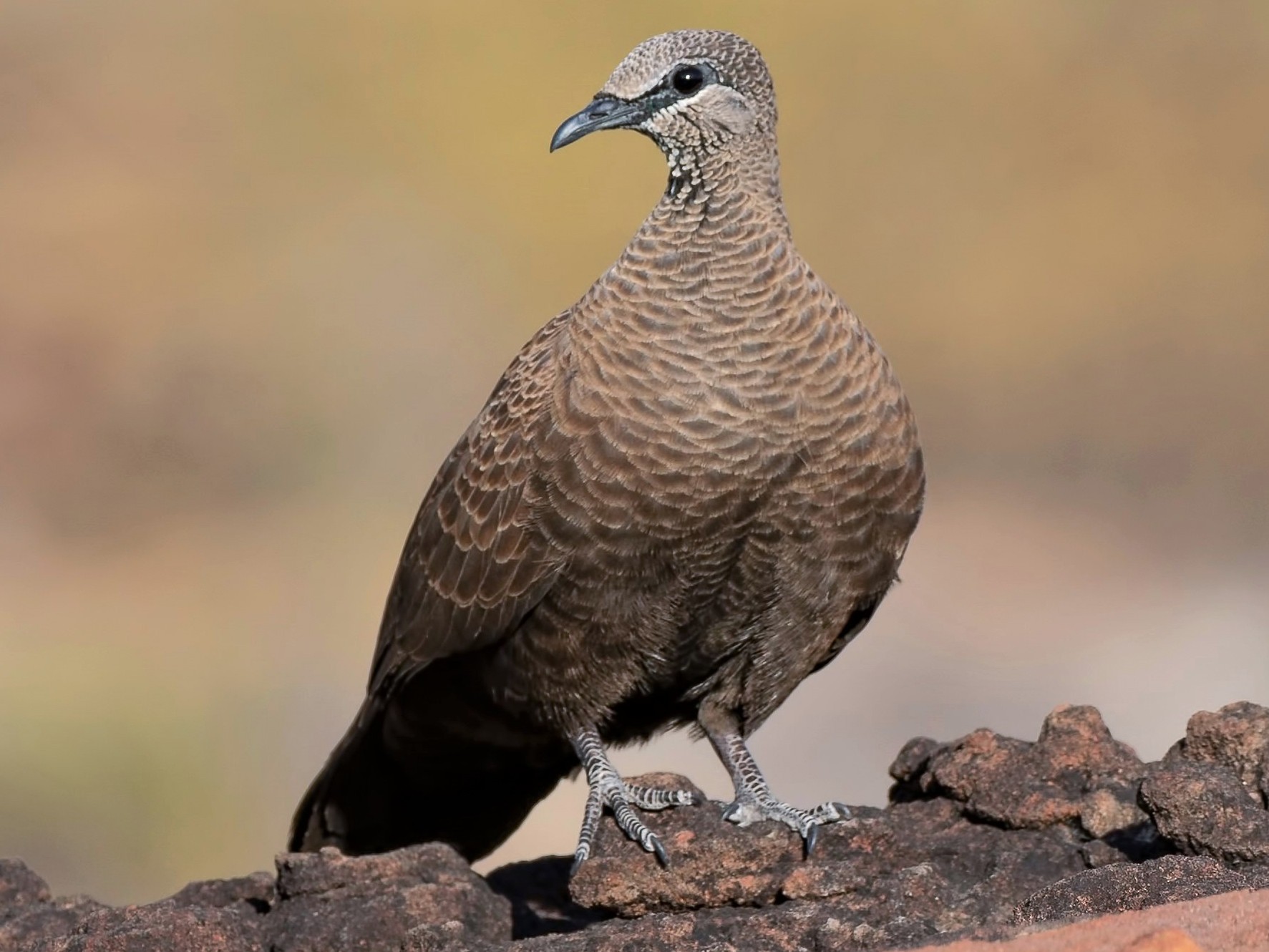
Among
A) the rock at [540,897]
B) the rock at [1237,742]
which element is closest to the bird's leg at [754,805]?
the rock at [540,897]

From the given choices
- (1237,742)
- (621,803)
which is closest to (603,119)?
(621,803)

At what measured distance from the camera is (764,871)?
569cm

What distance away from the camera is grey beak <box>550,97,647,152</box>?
6.62 metres

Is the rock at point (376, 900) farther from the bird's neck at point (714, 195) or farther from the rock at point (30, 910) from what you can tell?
the bird's neck at point (714, 195)

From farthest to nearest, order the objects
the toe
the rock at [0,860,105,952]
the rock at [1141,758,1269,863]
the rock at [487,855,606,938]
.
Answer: the rock at [487,855,606,938] → the toe → the rock at [0,860,105,952] → the rock at [1141,758,1269,863]

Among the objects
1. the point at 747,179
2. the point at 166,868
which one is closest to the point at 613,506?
the point at 747,179

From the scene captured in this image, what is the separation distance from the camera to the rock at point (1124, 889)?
15.7ft

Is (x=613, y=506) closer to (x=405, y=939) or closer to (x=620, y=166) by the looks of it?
(x=405, y=939)

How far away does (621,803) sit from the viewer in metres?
6.26

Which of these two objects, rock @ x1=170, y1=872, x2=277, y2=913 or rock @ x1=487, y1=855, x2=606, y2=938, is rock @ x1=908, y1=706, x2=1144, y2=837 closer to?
rock @ x1=487, y1=855, x2=606, y2=938

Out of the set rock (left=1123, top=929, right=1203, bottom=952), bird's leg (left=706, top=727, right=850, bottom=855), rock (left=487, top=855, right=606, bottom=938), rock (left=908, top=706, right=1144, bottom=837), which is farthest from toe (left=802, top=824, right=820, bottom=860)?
rock (left=1123, top=929, right=1203, bottom=952)

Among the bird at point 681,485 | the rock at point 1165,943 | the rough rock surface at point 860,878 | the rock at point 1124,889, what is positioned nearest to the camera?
the rock at point 1165,943

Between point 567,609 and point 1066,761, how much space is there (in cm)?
160

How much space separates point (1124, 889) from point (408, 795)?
3.51 m
